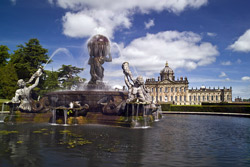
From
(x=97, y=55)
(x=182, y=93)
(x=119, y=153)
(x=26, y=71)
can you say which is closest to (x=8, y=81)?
(x=26, y=71)

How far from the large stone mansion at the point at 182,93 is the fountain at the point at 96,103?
87830 mm

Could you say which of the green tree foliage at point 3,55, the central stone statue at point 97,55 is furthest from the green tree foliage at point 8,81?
the central stone statue at point 97,55

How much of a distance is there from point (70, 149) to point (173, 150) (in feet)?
9.88

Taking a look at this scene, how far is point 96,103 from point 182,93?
92.5 metres

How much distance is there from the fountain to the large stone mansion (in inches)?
3458

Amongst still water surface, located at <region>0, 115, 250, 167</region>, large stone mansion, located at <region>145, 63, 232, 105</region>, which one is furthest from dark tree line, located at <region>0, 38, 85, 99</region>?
large stone mansion, located at <region>145, 63, 232, 105</region>

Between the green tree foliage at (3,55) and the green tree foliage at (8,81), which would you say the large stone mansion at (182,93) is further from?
the green tree foliage at (8,81)

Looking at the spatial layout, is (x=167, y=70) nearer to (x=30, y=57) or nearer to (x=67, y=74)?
(x=67, y=74)

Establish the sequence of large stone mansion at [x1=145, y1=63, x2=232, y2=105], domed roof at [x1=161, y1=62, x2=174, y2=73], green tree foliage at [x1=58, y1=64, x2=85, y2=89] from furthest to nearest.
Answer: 1. domed roof at [x1=161, y1=62, x2=174, y2=73]
2. large stone mansion at [x1=145, y1=63, x2=232, y2=105]
3. green tree foliage at [x1=58, y1=64, x2=85, y2=89]

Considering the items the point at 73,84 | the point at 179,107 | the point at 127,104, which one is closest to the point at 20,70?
the point at 73,84

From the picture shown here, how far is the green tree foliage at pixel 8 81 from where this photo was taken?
34.9 metres

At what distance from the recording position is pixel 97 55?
51.3 ft

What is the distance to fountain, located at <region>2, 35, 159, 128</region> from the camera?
39.1ft

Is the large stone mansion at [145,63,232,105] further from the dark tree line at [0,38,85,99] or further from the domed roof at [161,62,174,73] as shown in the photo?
the dark tree line at [0,38,85,99]
